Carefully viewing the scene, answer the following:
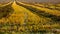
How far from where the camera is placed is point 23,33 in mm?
4785

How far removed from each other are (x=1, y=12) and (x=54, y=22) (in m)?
1.76

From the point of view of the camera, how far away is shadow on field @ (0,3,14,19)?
5066 mm

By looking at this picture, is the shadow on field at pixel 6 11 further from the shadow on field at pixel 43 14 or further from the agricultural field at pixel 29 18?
the shadow on field at pixel 43 14

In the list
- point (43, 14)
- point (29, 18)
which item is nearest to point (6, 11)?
point (29, 18)

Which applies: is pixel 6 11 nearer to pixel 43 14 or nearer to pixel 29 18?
pixel 29 18

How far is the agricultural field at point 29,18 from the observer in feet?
15.9

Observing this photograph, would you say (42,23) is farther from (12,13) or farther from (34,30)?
(12,13)

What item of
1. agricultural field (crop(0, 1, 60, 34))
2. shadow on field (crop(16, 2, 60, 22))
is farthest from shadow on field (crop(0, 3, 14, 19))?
shadow on field (crop(16, 2, 60, 22))

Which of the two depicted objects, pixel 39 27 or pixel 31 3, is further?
pixel 31 3

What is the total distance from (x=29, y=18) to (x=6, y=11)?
2.63 feet

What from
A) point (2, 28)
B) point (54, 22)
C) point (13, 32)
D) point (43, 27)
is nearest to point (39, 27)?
point (43, 27)

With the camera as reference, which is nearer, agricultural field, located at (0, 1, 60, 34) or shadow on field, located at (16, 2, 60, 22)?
agricultural field, located at (0, 1, 60, 34)

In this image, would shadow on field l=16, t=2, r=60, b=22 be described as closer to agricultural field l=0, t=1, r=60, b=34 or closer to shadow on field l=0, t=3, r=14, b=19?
agricultural field l=0, t=1, r=60, b=34

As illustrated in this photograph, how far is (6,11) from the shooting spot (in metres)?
5.12
